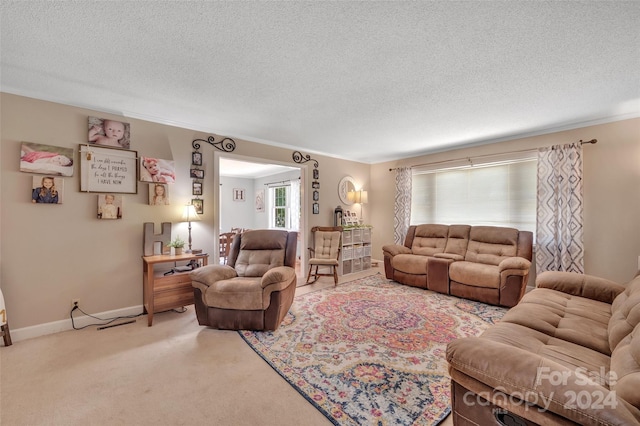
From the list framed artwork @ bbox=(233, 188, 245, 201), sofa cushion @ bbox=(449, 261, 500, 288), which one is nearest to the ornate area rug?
sofa cushion @ bbox=(449, 261, 500, 288)

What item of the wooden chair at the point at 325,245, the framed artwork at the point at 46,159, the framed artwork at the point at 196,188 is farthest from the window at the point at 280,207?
the framed artwork at the point at 46,159

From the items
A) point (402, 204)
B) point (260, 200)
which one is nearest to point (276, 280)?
point (402, 204)

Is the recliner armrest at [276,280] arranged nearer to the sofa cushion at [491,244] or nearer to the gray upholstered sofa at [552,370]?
the gray upholstered sofa at [552,370]

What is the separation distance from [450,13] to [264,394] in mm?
2656

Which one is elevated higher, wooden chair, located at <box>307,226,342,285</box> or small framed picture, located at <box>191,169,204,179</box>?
small framed picture, located at <box>191,169,204,179</box>

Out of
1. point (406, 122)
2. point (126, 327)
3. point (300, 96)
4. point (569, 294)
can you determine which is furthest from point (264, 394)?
point (406, 122)

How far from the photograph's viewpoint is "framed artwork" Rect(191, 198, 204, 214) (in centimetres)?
343

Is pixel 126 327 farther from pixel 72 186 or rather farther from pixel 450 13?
pixel 450 13

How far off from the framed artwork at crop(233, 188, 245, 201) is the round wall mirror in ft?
12.7

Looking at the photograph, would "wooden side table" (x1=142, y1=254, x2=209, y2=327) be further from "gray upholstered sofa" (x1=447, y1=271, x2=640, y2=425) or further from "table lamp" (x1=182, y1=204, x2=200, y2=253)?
"gray upholstered sofa" (x1=447, y1=271, x2=640, y2=425)

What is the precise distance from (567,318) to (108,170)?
175 inches

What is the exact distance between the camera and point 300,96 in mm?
2582

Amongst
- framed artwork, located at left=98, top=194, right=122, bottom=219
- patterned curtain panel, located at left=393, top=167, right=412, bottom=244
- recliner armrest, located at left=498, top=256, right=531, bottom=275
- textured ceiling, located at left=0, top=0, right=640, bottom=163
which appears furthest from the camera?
patterned curtain panel, located at left=393, top=167, right=412, bottom=244

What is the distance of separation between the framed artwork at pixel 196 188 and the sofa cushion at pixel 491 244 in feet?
13.5
